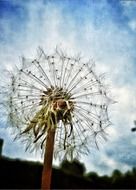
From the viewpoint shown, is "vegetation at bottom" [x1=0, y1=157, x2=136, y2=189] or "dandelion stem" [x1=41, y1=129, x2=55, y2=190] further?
"vegetation at bottom" [x1=0, y1=157, x2=136, y2=189]

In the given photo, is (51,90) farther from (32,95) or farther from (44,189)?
(44,189)

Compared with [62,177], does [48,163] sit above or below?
above

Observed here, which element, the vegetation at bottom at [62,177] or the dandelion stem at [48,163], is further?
the vegetation at bottom at [62,177]

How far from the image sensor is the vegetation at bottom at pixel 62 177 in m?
5.42

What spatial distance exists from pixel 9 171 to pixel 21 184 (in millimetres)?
290

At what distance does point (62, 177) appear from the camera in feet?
21.0

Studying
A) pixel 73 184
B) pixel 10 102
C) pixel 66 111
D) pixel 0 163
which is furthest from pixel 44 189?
pixel 73 184

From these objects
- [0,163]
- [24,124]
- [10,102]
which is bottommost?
[0,163]

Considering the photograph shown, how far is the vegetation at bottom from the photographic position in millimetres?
5424

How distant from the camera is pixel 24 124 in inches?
118

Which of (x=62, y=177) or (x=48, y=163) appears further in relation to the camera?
(x=62, y=177)

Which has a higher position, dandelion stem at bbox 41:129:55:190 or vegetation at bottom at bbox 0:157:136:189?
dandelion stem at bbox 41:129:55:190

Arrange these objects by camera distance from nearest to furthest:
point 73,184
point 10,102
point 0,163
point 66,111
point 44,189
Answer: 1. point 44,189
2. point 66,111
3. point 10,102
4. point 0,163
5. point 73,184

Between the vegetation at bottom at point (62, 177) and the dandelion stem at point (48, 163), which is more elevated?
the dandelion stem at point (48, 163)
